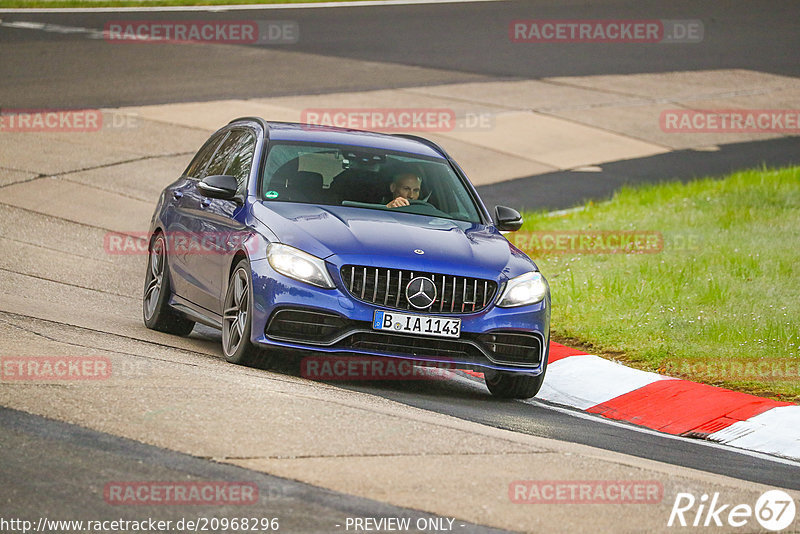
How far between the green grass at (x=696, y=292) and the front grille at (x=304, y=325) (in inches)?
127

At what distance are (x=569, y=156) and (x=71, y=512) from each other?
17861 mm

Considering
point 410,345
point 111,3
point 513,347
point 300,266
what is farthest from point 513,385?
point 111,3

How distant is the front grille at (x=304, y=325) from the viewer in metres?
8.29

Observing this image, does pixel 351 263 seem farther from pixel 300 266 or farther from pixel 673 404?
pixel 673 404

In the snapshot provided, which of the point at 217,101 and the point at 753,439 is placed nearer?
the point at 753,439

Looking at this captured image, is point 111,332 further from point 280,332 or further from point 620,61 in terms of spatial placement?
point 620,61

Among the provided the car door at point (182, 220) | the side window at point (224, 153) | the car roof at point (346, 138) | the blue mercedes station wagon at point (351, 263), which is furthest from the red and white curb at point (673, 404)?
the side window at point (224, 153)

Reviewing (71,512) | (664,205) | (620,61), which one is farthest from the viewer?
(620,61)

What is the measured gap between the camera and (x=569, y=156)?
22.3 metres

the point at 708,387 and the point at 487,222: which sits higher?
the point at 487,222

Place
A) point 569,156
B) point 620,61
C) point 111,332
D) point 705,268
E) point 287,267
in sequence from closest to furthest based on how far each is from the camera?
point 287,267, point 111,332, point 705,268, point 569,156, point 620,61

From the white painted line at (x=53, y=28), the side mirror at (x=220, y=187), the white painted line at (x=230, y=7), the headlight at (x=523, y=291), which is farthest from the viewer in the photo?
the white painted line at (x=230, y=7)

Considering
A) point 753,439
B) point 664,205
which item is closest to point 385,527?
point 753,439

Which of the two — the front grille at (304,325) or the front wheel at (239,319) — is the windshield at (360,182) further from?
the front grille at (304,325)
